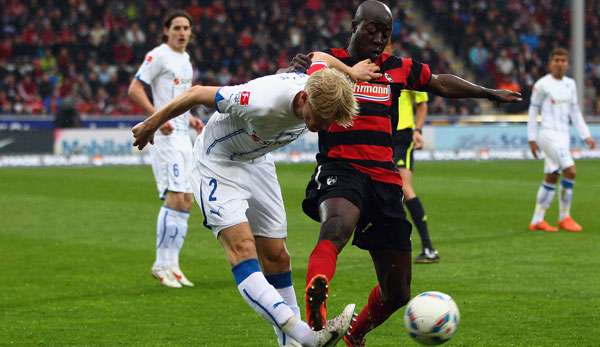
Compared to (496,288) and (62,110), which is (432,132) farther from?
(496,288)

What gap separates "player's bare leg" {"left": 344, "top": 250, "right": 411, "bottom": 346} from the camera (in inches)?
239

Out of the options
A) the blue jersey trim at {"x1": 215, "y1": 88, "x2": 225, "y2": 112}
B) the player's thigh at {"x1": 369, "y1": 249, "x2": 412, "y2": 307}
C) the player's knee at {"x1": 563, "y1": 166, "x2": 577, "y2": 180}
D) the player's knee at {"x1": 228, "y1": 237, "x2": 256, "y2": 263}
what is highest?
the blue jersey trim at {"x1": 215, "y1": 88, "x2": 225, "y2": 112}

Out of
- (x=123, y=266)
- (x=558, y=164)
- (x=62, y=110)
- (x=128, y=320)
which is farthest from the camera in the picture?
(x=62, y=110)

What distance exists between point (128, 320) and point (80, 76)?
73.9ft

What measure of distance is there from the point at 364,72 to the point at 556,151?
822 centimetres

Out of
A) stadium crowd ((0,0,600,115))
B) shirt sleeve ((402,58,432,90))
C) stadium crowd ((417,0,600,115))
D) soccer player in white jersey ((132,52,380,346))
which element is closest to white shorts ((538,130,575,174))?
shirt sleeve ((402,58,432,90))

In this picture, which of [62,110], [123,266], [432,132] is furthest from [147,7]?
[123,266]

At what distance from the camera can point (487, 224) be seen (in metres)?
14.1

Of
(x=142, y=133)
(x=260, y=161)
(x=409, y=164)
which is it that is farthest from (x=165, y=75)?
(x=142, y=133)

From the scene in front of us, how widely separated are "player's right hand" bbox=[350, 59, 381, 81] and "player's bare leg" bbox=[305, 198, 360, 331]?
2.20 ft

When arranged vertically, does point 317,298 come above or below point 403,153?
above

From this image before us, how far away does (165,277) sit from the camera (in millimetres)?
9297

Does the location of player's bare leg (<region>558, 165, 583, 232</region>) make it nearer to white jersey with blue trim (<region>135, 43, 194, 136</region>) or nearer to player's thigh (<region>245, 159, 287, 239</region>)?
white jersey with blue trim (<region>135, 43, 194, 136</region>)

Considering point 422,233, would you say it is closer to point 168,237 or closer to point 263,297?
point 168,237
